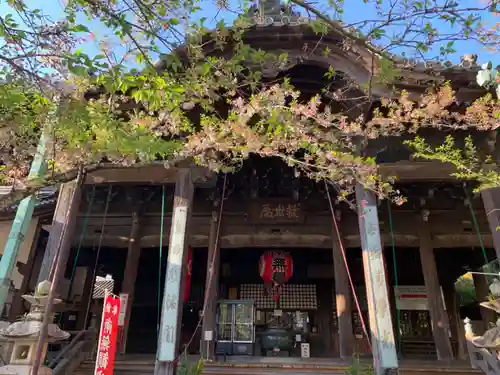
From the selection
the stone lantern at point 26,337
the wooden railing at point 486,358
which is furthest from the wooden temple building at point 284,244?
the wooden railing at point 486,358

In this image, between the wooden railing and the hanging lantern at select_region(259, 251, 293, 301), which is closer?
the wooden railing

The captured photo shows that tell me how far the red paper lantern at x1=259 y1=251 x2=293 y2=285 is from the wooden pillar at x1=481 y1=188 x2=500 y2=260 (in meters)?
5.23

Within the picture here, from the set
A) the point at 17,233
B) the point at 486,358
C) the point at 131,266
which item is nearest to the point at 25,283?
the point at 131,266

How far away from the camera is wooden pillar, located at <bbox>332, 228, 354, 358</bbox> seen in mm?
8422

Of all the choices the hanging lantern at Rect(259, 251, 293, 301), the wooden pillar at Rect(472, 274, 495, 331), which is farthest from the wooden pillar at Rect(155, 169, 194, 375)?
the wooden pillar at Rect(472, 274, 495, 331)

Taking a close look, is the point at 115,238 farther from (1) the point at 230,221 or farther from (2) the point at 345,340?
(2) the point at 345,340

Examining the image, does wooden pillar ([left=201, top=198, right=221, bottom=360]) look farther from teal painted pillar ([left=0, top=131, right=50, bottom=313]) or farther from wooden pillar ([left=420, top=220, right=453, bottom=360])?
wooden pillar ([left=420, top=220, right=453, bottom=360])

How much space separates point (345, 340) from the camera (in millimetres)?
8508

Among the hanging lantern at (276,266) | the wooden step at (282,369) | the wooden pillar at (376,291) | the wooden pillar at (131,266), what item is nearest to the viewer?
the wooden pillar at (376,291)

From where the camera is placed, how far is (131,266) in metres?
9.84

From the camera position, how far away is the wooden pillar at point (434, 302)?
8586mm

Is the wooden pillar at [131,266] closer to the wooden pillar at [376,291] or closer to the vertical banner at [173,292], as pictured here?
the vertical banner at [173,292]

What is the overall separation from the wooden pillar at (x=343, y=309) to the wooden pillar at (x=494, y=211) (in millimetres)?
3411

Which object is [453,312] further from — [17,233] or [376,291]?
[17,233]
